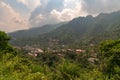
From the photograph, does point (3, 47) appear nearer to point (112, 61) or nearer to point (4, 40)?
point (4, 40)

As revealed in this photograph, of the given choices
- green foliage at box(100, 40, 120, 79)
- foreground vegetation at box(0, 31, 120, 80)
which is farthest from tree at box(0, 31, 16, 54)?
green foliage at box(100, 40, 120, 79)

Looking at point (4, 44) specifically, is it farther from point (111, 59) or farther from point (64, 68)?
point (111, 59)

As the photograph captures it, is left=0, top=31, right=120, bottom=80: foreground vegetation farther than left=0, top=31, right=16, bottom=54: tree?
No

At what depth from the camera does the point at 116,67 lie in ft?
172

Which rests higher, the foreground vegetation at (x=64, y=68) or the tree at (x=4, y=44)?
the tree at (x=4, y=44)

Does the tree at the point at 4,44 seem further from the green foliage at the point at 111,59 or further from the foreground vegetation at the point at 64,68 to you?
the green foliage at the point at 111,59

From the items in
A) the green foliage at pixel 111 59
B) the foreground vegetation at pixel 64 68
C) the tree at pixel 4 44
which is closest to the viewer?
the foreground vegetation at pixel 64 68

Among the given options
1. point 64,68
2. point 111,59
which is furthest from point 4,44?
point 111,59

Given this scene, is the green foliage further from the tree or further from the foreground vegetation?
the tree

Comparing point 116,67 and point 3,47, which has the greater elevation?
point 3,47

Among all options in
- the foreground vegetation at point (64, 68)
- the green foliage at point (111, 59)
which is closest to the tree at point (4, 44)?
the foreground vegetation at point (64, 68)

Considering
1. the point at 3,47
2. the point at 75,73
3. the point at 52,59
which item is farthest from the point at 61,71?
the point at 52,59

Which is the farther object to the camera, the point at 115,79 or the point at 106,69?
the point at 106,69

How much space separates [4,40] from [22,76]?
105ft
